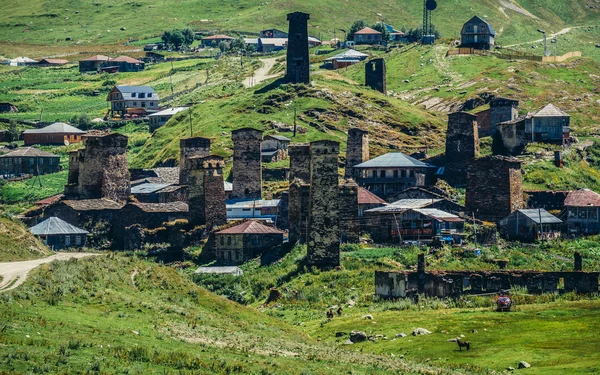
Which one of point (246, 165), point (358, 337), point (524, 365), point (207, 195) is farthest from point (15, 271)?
point (246, 165)

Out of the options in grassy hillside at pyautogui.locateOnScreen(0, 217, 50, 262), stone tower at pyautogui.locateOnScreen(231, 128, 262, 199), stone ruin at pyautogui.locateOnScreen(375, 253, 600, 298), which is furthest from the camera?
stone tower at pyautogui.locateOnScreen(231, 128, 262, 199)

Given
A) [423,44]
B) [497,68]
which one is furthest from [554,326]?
[423,44]

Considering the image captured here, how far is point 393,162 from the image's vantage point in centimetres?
11750

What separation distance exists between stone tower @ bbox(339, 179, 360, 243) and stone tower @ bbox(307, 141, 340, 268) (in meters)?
11.6

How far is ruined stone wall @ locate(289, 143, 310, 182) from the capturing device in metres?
99.1

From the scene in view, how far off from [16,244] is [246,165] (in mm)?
47223

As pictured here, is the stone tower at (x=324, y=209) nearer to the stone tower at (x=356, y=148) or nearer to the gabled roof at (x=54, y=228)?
the gabled roof at (x=54, y=228)

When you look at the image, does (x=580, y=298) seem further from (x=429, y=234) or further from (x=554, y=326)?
(x=429, y=234)

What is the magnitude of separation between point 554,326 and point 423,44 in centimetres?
14208

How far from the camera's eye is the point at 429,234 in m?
96.1

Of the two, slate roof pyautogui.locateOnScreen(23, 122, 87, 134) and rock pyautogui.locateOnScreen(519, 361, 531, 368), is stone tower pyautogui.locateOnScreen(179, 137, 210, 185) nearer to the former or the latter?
slate roof pyautogui.locateOnScreen(23, 122, 87, 134)

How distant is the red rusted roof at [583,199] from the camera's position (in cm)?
10125

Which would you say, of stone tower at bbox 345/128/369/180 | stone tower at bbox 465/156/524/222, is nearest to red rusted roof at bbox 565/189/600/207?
stone tower at bbox 465/156/524/222

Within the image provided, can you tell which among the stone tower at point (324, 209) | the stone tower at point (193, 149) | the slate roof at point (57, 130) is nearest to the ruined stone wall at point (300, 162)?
the stone tower at point (324, 209)
